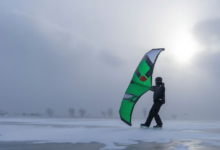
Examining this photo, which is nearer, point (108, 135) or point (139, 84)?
point (108, 135)

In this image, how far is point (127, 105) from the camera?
34.9ft

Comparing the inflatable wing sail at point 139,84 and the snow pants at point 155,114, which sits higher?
the inflatable wing sail at point 139,84

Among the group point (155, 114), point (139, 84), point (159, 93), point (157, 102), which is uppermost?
point (139, 84)

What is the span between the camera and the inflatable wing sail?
412 inches

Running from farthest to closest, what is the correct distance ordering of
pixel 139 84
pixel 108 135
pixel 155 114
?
pixel 139 84 → pixel 155 114 → pixel 108 135

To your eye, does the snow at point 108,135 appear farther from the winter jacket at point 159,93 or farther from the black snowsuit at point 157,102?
the winter jacket at point 159,93

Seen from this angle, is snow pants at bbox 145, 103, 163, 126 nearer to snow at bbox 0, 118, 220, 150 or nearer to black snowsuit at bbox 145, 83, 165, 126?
black snowsuit at bbox 145, 83, 165, 126

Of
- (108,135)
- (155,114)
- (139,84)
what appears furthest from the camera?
(139,84)

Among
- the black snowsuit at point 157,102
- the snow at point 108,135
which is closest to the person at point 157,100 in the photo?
the black snowsuit at point 157,102

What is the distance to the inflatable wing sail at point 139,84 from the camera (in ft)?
34.3

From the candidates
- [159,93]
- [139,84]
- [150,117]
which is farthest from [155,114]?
[139,84]

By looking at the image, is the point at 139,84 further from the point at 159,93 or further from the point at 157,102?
the point at 157,102

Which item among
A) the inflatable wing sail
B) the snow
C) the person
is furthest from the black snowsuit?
the snow

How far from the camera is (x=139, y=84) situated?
34.8 ft
